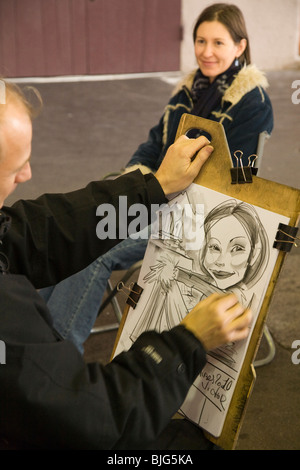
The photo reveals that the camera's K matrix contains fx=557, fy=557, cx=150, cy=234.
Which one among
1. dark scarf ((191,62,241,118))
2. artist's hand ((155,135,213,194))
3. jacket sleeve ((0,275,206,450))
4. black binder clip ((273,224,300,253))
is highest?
dark scarf ((191,62,241,118))

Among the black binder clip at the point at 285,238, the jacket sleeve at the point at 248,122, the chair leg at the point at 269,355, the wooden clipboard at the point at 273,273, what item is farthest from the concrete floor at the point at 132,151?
the black binder clip at the point at 285,238

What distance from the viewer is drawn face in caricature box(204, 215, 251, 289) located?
1241mm

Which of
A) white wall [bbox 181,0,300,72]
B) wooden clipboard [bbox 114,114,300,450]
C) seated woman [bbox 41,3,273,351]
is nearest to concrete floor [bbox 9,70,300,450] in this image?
white wall [bbox 181,0,300,72]

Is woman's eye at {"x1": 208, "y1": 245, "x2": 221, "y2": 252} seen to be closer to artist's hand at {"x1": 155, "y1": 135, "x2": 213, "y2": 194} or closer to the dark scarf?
artist's hand at {"x1": 155, "y1": 135, "x2": 213, "y2": 194}

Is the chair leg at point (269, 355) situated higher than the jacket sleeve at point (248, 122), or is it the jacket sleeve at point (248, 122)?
the jacket sleeve at point (248, 122)

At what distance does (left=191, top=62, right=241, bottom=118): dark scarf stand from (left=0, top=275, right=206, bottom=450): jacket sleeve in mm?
1393

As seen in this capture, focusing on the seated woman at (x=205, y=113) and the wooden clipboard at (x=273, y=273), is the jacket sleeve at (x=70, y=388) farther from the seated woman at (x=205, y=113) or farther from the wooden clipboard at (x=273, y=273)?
the seated woman at (x=205, y=113)

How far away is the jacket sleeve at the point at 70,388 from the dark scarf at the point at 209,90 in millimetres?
1393

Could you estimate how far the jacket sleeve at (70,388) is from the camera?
3.01 feet

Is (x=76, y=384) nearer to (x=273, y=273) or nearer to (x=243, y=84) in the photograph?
(x=273, y=273)

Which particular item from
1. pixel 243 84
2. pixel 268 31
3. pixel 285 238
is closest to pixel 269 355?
pixel 243 84

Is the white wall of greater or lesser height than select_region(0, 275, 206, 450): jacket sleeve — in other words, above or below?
above

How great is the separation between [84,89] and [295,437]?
17.6 ft

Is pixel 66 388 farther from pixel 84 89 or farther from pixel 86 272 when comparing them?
pixel 84 89
